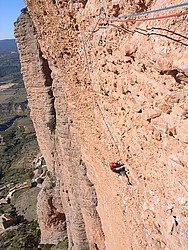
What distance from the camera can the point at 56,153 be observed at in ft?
35.0

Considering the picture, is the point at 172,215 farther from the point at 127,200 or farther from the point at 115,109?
the point at 115,109

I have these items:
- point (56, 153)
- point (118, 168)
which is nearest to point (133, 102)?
point (118, 168)

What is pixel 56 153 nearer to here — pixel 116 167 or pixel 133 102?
pixel 116 167

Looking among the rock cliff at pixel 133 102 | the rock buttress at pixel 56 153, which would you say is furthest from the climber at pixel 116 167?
the rock buttress at pixel 56 153

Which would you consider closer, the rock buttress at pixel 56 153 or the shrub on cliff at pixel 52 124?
the rock buttress at pixel 56 153

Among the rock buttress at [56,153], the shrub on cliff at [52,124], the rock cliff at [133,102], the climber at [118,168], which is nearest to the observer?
the rock cliff at [133,102]

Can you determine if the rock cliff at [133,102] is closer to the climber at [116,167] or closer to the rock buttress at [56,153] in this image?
the climber at [116,167]

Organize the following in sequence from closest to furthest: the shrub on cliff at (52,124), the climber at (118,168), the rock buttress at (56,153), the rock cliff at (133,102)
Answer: the rock cliff at (133,102)
the climber at (118,168)
the rock buttress at (56,153)
the shrub on cliff at (52,124)

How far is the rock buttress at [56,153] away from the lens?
7.70 meters

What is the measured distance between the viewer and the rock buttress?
25.3ft

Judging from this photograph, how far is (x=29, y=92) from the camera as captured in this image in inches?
444

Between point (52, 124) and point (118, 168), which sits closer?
point (118, 168)

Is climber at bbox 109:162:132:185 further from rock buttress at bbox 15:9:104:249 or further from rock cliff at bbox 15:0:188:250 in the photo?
rock buttress at bbox 15:9:104:249

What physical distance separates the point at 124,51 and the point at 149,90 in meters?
0.64
